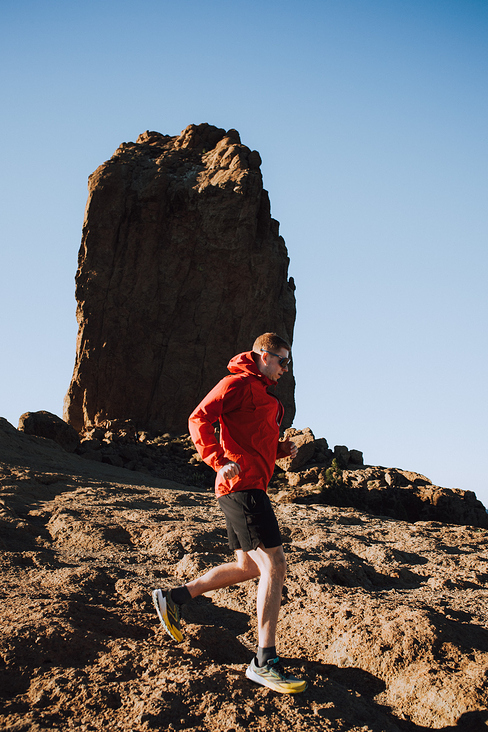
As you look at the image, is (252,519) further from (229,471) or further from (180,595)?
(180,595)

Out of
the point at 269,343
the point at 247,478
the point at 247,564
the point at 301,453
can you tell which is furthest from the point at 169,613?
the point at 301,453

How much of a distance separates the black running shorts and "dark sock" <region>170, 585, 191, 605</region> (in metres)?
0.42

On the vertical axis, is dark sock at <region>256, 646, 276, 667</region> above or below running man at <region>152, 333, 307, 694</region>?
below

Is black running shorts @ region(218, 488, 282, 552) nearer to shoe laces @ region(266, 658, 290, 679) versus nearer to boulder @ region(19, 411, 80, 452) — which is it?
shoe laces @ region(266, 658, 290, 679)

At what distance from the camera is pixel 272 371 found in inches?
120

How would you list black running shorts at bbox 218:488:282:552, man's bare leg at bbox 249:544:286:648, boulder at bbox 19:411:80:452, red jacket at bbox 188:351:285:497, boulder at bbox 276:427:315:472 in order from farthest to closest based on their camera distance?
boulder at bbox 276:427:315:472 < boulder at bbox 19:411:80:452 < red jacket at bbox 188:351:285:497 < black running shorts at bbox 218:488:282:552 < man's bare leg at bbox 249:544:286:648

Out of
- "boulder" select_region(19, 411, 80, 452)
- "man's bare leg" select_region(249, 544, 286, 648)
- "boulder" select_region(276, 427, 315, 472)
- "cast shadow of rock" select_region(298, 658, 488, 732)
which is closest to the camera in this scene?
"cast shadow of rock" select_region(298, 658, 488, 732)

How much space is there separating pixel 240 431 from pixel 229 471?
0.88ft

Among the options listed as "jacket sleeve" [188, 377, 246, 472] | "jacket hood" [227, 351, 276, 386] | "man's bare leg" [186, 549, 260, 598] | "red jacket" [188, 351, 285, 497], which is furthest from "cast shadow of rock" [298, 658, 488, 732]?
"jacket hood" [227, 351, 276, 386]

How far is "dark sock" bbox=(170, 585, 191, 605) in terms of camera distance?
2857 millimetres

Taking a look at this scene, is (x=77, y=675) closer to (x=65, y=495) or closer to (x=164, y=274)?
(x=65, y=495)

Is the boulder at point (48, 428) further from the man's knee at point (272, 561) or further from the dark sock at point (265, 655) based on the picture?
the dark sock at point (265, 655)

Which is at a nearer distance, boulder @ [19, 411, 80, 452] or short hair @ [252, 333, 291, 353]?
short hair @ [252, 333, 291, 353]

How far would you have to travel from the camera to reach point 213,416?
2.84m
